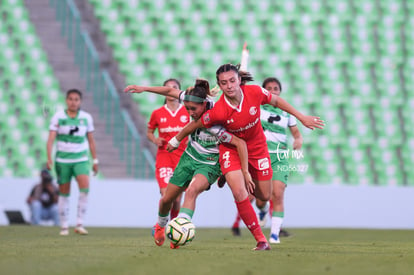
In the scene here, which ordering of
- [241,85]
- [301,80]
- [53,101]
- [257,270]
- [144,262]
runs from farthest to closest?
[301,80], [53,101], [241,85], [144,262], [257,270]

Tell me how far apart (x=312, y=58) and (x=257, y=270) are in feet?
44.1

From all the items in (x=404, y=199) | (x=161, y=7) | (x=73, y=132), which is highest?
(x=161, y=7)

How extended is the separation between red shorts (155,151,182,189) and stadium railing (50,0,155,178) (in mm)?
5611

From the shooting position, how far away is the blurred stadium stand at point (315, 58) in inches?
670

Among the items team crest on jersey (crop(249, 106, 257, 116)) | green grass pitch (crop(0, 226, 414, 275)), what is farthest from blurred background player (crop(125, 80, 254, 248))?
green grass pitch (crop(0, 226, 414, 275))

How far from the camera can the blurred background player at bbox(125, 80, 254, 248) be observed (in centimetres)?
730

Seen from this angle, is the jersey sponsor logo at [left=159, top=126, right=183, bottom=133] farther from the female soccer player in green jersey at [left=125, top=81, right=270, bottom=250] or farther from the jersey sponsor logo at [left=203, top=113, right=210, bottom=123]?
the jersey sponsor logo at [left=203, top=113, right=210, bottom=123]

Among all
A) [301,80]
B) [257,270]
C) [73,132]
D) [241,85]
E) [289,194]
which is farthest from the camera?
[301,80]

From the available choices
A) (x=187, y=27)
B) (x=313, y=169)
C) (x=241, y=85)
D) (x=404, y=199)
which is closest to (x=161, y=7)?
(x=187, y=27)

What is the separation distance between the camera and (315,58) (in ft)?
58.8

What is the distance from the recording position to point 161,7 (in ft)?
60.0

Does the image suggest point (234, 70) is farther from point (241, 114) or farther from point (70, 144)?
point (70, 144)

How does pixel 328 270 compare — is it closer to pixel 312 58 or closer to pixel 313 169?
pixel 313 169

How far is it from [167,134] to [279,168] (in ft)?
5.33
